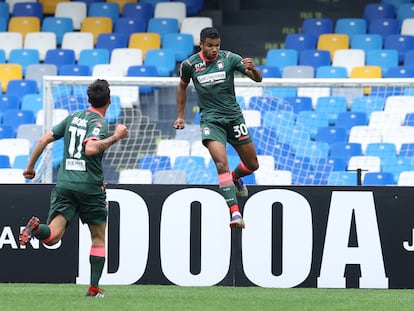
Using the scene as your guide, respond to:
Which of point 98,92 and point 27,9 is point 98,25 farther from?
point 98,92

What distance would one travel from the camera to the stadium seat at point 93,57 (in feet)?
60.2

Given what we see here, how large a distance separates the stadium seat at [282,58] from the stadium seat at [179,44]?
1324mm

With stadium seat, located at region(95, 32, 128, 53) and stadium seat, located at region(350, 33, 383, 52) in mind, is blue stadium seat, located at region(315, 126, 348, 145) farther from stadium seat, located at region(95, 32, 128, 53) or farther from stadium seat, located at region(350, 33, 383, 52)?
stadium seat, located at region(95, 32, 128, 53)

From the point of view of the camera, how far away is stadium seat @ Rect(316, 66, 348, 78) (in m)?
17.3

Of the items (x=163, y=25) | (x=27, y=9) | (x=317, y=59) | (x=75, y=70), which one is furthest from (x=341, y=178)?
(x=27, y=9)

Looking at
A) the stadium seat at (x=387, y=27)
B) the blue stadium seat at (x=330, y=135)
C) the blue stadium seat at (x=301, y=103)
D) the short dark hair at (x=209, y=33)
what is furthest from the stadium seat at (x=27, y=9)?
the short dark hair at (x=209, y=33)

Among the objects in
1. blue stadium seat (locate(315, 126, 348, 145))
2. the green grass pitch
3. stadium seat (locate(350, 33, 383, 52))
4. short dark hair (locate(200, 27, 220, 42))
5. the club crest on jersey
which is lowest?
the green grass pitch

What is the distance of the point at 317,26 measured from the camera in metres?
19.2

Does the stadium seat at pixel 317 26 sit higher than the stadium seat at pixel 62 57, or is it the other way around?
the stadium seat at pixel 317 26

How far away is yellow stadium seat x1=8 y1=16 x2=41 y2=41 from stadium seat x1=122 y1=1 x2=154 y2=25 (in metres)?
1.58

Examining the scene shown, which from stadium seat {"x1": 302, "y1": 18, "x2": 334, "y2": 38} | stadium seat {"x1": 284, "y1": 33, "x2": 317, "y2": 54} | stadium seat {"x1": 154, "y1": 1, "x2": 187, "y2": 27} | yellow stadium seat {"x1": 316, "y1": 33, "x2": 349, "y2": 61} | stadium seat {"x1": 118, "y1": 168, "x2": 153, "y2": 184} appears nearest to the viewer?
stadium seat {"x1": 118, "y1": 168, "x2": 153, "y2": 184}

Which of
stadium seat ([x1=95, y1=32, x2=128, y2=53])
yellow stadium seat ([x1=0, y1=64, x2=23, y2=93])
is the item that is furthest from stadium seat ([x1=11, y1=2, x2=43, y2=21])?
yellow stadium seat ([x1=0, y1=64, x2=23, y2=93])

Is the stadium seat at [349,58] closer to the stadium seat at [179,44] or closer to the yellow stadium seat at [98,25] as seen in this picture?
the stadium seat at [179,44]

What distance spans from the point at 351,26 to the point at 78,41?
459cm
